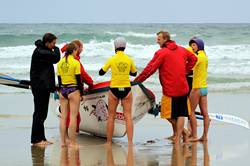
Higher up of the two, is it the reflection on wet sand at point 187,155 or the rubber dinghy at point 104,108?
the rubber dinghy at point 104,108

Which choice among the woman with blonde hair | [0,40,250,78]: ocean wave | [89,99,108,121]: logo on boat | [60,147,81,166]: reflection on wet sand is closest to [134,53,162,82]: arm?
[89,99,108,121]: logo on boat

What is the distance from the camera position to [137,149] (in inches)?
393

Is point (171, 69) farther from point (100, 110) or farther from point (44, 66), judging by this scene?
point (44, 66)

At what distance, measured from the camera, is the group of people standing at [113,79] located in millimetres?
9938

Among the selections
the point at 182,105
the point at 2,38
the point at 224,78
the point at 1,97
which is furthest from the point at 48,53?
the point at 2,38

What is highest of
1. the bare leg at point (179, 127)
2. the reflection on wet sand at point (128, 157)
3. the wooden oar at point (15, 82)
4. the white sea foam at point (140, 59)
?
the white sea foam at point (140, 59)

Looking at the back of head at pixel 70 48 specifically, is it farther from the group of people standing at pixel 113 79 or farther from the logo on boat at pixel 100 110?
the logo on boat at pixel 100 110

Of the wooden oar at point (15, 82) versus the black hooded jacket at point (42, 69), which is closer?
the black hooded jacket at point (42, 69)

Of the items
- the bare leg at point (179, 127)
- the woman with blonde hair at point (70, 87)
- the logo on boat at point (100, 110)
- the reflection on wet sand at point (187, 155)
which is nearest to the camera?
the reflection on wet sand at point (187, 155)

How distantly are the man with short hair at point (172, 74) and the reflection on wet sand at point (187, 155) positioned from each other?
0.74ft

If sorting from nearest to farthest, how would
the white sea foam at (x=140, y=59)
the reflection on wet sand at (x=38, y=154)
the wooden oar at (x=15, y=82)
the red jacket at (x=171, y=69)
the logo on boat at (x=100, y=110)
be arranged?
the reflection on wet sand at (x=38, y=154) → the red jacket at (x=171, y=69) → the logo on boat at (x=100, y=110) → the wooden oar at (x=15, y=82) → the white sea foam at (x=140, y=59)

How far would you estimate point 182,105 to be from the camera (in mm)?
10141

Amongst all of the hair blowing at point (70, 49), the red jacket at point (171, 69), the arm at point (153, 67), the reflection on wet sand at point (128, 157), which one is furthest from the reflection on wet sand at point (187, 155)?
the hair blowing at point (70, 49)

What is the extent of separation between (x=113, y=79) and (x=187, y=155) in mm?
1560
